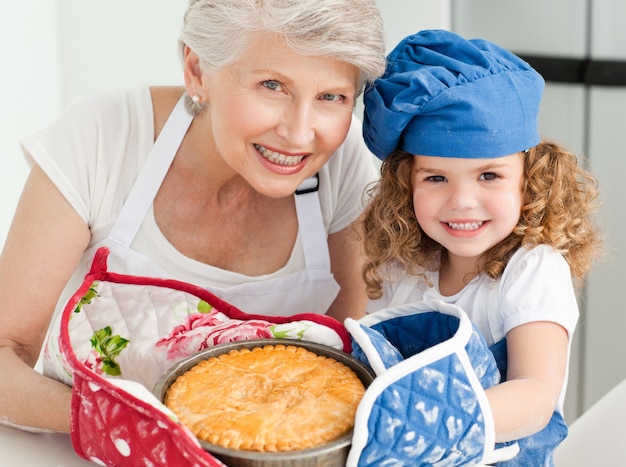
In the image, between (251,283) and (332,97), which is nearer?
(332,97)

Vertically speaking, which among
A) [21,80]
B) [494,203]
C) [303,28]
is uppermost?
[303,28]

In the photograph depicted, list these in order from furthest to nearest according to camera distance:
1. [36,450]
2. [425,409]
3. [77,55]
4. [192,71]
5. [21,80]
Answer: [77,55] < [21,80] < [192,71] < [36,450] < [425,409]

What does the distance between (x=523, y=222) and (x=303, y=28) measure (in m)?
0.47

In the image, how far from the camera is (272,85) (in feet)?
4.67

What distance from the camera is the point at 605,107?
2.51 meters

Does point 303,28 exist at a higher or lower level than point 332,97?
higher

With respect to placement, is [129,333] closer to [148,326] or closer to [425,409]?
[148,326]

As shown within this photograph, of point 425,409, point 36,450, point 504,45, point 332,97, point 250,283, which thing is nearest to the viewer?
point 425,409

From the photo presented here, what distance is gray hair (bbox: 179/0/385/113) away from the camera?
52.6 inches

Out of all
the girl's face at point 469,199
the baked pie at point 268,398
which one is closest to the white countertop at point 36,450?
the baked pie at point 268,398

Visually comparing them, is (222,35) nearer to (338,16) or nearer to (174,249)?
(338,16)

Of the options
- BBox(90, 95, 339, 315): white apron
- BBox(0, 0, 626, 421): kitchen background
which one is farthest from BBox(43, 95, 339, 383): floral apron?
BBox(0, 0, 626, 421): kitchen background

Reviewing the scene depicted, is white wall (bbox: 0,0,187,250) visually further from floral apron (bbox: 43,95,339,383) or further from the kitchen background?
floral apron (bbox: 43,95,339,383)

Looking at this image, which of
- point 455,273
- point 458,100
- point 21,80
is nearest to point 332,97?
point 458,100
